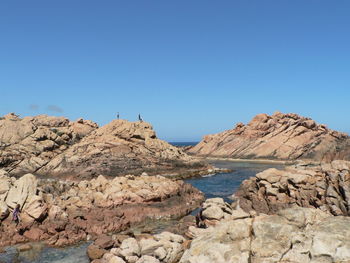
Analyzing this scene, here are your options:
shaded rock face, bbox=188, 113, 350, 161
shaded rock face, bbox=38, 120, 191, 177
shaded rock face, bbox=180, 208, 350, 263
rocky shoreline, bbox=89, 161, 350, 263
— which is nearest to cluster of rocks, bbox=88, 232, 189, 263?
rocky shoreline, bbox=89, 161, 350, 263

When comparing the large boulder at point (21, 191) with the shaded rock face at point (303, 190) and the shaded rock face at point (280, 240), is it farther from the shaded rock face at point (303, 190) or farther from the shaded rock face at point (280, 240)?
the shaded rock face at point (303, 190)

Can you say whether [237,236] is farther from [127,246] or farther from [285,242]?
[127,246]

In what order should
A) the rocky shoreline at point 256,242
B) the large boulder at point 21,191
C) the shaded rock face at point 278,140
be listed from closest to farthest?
the rocky shoreline at point 256,242
the large boulder at point 21,191
the shaded rock face at point 278,140

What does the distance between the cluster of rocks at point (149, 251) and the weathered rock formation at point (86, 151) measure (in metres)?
50.5

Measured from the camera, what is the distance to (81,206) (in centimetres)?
4003

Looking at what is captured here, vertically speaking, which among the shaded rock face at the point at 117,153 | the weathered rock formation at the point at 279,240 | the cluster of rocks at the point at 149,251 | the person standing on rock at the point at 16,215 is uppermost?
the shaded rock face at the point at 117,153

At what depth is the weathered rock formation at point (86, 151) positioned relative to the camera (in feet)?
252

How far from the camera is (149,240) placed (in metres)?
25.7

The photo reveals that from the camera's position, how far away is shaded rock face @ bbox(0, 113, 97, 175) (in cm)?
7750

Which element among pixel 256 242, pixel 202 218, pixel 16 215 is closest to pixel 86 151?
pixel 16 215

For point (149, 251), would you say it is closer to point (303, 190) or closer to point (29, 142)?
point (303, 190)

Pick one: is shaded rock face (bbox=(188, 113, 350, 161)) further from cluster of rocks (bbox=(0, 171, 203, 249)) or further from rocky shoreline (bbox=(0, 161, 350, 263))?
cluster of rocks (bbox=(0, 171, 203, 249))

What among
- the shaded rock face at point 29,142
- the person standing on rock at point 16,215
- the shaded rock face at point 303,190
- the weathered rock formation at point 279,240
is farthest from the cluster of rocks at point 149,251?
the shaded rock face at point 29,142

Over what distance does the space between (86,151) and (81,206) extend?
141ft
